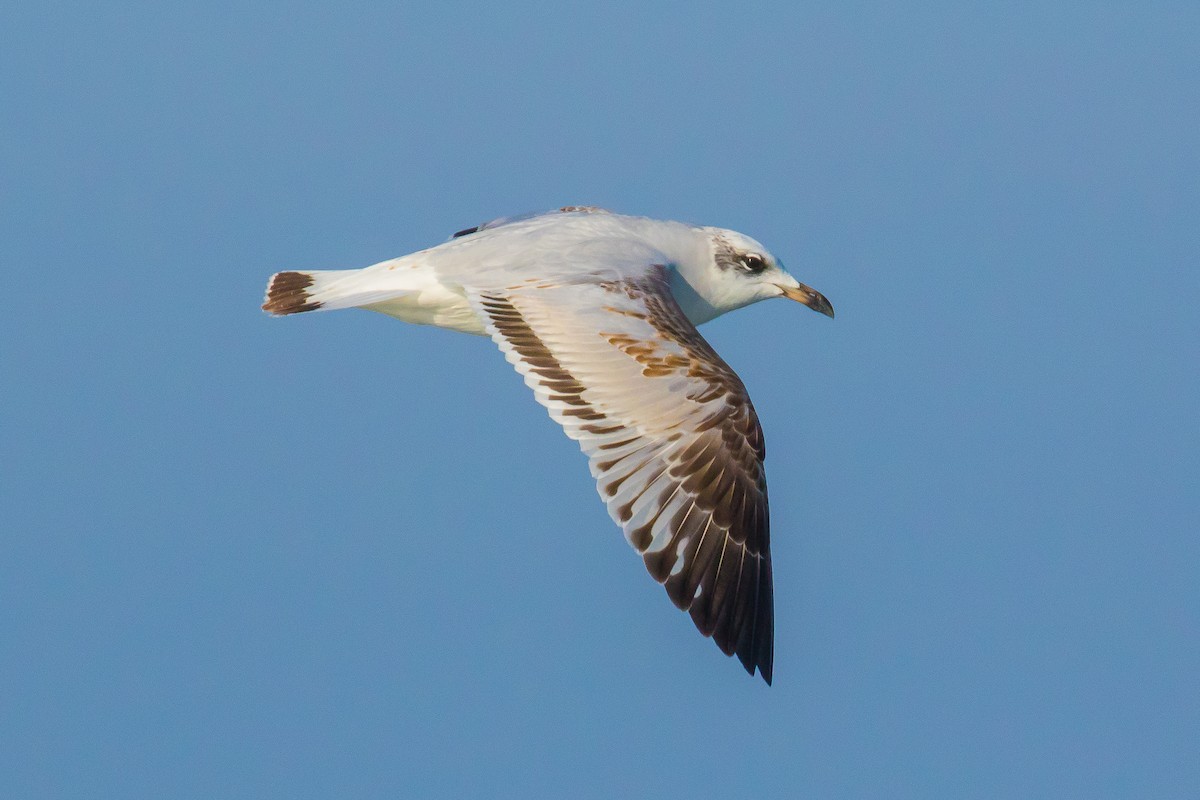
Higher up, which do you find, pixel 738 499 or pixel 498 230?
pixel 498 230

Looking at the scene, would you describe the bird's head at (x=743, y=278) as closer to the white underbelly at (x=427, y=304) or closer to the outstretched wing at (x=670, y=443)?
the white underbelly at (x=427, y=304)

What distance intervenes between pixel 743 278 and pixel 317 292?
8.40ft

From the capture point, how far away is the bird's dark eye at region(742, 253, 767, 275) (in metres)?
10.5

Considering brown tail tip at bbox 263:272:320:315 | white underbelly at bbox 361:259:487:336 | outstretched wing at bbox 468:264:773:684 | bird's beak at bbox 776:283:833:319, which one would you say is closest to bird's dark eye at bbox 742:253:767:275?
bird's beak at bbox 776:283:833:319

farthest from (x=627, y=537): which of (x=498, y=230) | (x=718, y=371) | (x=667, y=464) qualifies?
(x=498, y=230)

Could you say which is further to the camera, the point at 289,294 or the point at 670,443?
the point at 289,294

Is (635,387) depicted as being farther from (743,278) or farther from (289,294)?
(289,294)

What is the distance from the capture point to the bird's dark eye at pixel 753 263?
34.3ft

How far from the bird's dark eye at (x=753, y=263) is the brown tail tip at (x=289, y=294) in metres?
2.58

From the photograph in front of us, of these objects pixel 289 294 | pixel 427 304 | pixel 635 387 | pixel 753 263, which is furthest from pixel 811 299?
pixel 289 294

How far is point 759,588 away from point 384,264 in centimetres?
304

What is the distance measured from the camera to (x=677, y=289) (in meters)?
9.93

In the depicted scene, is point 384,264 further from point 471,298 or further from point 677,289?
point 677,289

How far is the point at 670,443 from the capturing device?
324 inches
